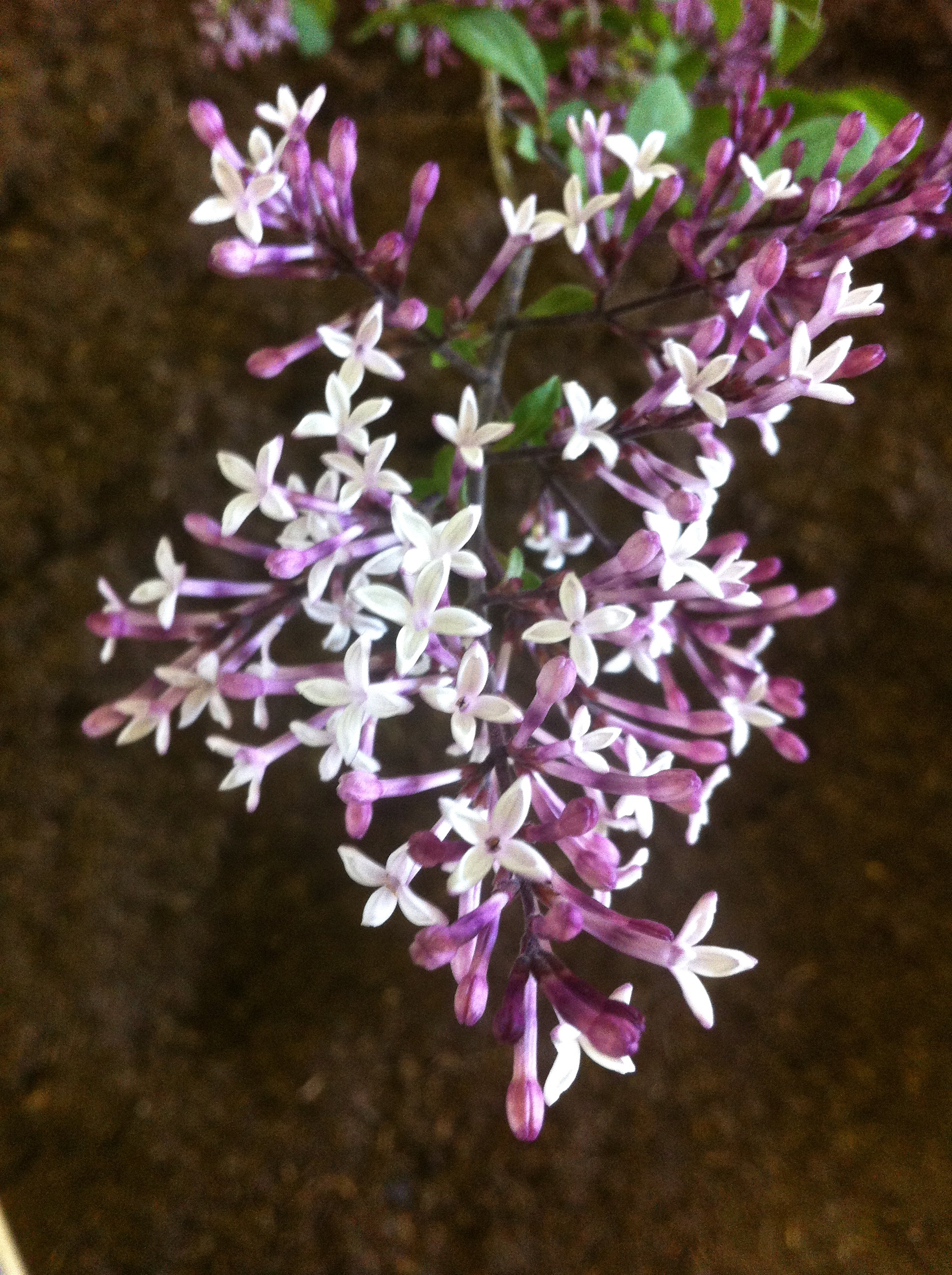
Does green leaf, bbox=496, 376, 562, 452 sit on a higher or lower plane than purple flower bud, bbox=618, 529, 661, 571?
higher

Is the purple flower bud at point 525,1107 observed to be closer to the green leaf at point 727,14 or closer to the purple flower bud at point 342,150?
the purple flower bud at point 342,150

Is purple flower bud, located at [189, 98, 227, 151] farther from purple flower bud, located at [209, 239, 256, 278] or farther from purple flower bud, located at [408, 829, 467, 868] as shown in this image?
purple flower bud, located at [408, 829, 467, 868]

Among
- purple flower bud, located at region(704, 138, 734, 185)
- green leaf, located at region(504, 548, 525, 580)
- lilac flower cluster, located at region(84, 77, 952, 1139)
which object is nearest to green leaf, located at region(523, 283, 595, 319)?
lilac flower cluster, located at region(84, 77, 952, 1139)

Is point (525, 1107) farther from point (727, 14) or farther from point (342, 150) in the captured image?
Result: point (727, 14)

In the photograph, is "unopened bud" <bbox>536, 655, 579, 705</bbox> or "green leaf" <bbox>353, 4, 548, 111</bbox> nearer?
"unopened bud" <bbox>536, 655, 579, 705</bbox>

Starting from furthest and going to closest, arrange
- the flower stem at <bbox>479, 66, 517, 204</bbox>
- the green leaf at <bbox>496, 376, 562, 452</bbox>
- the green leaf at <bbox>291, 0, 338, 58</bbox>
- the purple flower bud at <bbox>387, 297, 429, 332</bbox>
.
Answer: the green leaf at <bbox>291, 0, 338, 58</bbox> < the flower stem at <bbox>479, 66, 517, 204</bbox> < the green leaf at <bbox>496, 376, 562, 452</bbox> < the purple flower bud at <bbox>387, 297, 429, 332</bbox>

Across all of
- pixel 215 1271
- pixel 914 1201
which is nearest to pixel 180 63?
pixel 215 1271

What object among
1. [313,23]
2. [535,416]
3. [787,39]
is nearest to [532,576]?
[535,416]
